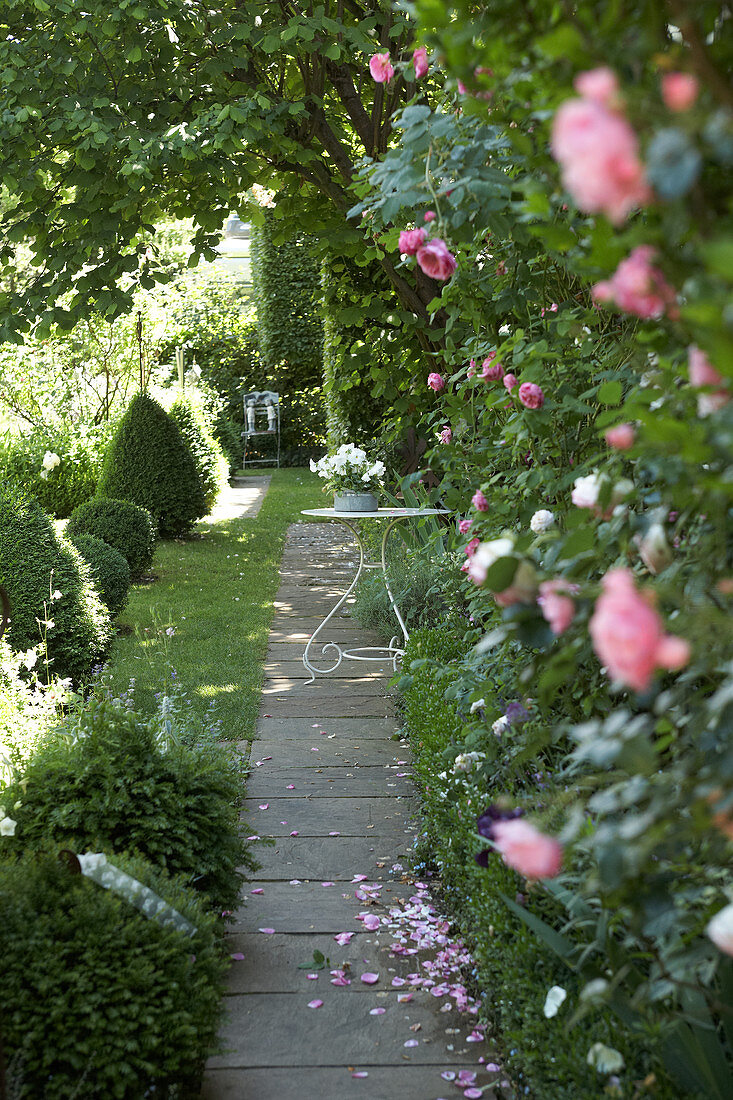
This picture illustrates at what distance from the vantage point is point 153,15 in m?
4.43

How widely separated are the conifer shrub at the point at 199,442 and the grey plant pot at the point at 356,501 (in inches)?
160

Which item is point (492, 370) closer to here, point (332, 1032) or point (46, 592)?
point (332, 1032)

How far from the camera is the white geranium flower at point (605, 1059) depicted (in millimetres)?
1263

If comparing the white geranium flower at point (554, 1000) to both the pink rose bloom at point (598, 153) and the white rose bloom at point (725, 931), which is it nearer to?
the white rose bloom at point (725, 931)

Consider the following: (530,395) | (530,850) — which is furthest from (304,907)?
Answer: (530,850)

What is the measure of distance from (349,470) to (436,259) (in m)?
2.57

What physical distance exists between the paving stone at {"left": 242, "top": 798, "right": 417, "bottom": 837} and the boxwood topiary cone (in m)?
4.85

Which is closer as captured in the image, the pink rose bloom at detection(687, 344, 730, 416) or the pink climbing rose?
the pink rose bloom at detection(687, 344, 730, 416)

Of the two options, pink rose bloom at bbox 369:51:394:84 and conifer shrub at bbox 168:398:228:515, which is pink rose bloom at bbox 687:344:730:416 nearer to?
pink rose bloom at bbox 369:51:394:84

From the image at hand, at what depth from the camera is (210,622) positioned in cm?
550

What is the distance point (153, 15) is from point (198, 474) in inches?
163

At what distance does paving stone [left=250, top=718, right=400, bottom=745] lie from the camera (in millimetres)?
3721

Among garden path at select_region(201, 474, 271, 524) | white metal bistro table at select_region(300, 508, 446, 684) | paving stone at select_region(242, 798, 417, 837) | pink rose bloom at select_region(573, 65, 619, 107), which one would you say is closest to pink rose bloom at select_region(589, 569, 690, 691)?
pink rose bloom at select_region(573, 65, 619, 107)

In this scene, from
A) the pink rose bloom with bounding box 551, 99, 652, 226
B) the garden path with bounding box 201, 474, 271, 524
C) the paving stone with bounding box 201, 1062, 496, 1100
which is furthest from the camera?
the garden path with bounding box 201, 474, 271, 524
